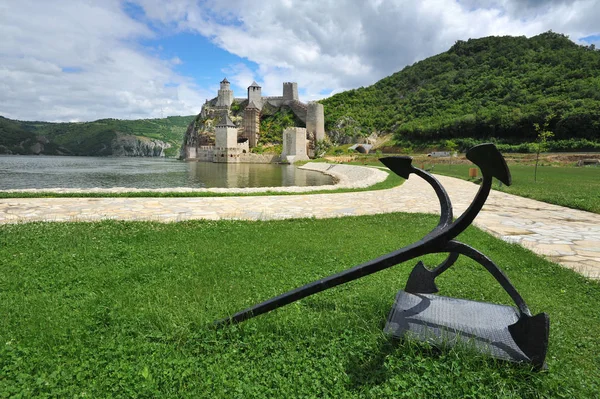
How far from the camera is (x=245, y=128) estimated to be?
68562mm

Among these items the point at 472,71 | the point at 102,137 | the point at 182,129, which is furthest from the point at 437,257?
the point at 182,129

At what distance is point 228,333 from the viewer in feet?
8.78

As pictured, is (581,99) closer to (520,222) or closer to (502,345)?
(520,222)

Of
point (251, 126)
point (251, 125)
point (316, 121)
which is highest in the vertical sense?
point (316, 121)

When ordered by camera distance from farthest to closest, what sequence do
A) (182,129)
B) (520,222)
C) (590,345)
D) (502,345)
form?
(182,129) < (520,222) < (590,345) < (502,345)

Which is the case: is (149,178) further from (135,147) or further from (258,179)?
(135,147)

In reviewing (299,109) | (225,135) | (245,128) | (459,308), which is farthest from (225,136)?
(459,308)

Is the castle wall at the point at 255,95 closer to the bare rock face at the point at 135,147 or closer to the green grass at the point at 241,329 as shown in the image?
the green grass at the point at 241,329

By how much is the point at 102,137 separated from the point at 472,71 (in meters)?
132

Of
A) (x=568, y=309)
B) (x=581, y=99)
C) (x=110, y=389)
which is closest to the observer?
(x=110, y=389)

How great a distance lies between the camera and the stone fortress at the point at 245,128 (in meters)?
55.9

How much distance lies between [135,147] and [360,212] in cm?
14096

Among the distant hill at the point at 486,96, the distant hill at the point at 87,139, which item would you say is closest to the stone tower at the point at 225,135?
the distant hill at the point at 486,96

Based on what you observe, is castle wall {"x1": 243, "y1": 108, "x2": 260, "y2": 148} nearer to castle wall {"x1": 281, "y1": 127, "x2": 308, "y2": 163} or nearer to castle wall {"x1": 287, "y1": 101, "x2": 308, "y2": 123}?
castle wall {"x1": 287, "y1": 101, "x2": 308, "y2": 123}
